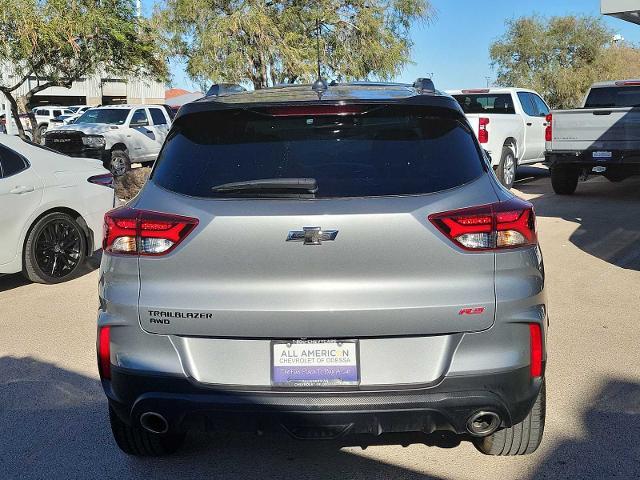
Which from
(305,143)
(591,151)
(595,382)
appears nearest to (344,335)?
(305,143)

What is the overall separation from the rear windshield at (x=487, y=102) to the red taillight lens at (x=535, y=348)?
12.9m

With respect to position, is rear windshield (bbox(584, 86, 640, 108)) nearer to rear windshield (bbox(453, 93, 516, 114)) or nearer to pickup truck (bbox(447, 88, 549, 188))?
pickup truck (bbox(447, 88, 549, 188))

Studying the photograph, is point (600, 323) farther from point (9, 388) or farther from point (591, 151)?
point (591, 151)

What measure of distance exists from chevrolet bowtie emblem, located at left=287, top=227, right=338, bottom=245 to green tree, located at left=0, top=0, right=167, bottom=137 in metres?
12.7

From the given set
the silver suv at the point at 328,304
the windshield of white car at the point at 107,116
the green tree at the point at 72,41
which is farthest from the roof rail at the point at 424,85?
the windshield of white car at the point at 107,116

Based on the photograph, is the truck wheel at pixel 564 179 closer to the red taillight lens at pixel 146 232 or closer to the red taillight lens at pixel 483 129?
the red taillight lens at pixel 483 129

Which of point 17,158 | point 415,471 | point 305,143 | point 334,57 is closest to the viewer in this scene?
point 305,143

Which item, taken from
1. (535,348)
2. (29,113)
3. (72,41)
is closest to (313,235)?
(535,348)

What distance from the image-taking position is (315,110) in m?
3.17

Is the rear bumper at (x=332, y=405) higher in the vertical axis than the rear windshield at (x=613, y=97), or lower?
lower

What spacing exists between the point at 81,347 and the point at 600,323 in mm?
3979

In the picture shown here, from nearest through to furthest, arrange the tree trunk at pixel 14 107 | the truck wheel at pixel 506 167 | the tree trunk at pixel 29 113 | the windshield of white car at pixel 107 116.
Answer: the truck wheel at pixel 506 167, the tree trunk at pixel 14 107, the tree trunk at pixel 29 113, the windshield of white car at pixel 107 116

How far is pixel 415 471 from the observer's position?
342 cm

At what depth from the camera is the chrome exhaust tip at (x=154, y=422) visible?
9.77ft
